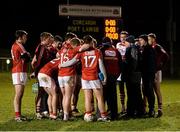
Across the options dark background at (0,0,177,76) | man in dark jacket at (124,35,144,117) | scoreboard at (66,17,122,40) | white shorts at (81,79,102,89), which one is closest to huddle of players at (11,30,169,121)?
white shorts at (81,79,102,89)

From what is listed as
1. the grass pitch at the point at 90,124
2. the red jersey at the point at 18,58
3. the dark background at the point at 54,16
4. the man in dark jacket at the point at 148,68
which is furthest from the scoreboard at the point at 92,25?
the dark background at the point at 54,16

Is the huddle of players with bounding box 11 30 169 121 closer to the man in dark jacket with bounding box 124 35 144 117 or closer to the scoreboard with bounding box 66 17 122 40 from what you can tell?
the man in dark jacket with bounding box 124 35 144 117

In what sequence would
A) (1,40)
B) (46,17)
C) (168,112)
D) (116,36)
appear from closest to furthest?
(168,112)
(116,36)
(1,40)
(46,17)

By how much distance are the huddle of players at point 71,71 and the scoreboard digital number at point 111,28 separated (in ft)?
36.9

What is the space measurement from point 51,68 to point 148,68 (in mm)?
2394

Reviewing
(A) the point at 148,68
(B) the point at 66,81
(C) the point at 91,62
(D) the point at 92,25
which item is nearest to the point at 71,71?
(B) the point at 66,81

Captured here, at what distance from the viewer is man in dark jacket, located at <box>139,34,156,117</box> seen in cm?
1312

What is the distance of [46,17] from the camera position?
48.0m

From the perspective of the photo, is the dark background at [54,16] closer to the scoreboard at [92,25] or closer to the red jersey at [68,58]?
the scoreboard at [92,25]

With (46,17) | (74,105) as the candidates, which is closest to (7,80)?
(74,105)

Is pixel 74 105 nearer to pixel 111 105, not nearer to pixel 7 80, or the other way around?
pixel 111 105

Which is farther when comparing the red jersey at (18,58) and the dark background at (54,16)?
the dark background at (54,16)

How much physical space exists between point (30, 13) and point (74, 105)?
115ft

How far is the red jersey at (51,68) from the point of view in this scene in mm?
12727
